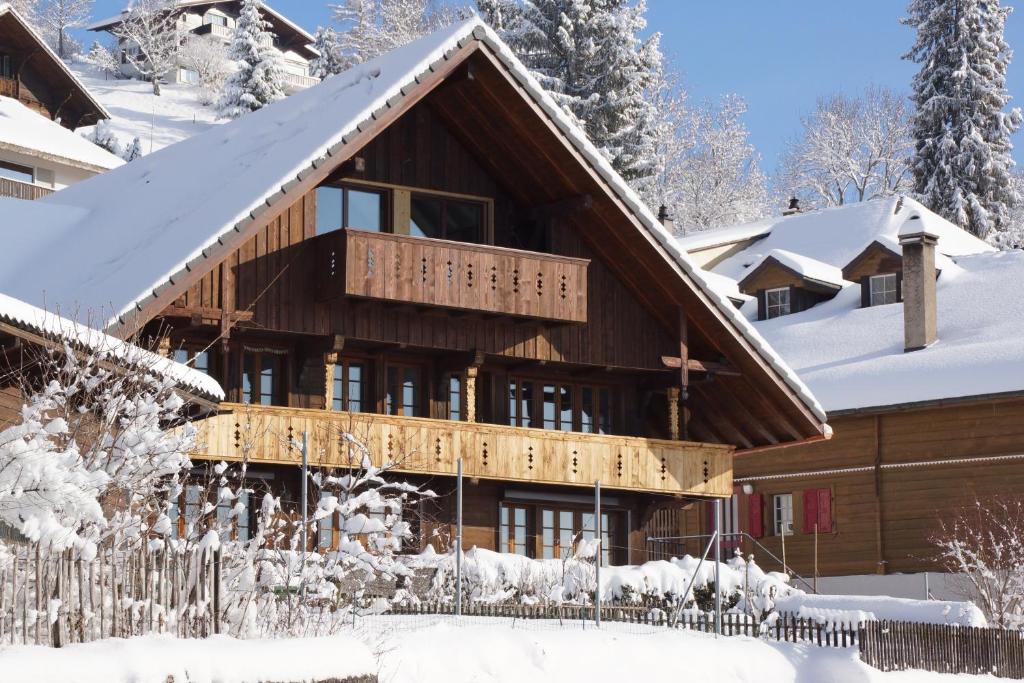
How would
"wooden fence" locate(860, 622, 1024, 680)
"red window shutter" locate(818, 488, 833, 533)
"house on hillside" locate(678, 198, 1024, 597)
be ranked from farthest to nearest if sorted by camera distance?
1. "red window shutter" locate(818, 488, 833, 533)
2. "house on hillside" locate(678, 198, 1024, 597)
3. "wooden fence" locate(860, 622, 1024, 680)

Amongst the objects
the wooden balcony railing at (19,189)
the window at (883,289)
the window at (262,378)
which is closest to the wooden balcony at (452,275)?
the window at (262,378)

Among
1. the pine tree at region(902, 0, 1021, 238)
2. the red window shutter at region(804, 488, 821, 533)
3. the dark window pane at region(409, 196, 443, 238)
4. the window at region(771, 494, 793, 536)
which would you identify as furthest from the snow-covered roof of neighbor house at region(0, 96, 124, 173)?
the pine tree at region(902, 0, 1021, 238)

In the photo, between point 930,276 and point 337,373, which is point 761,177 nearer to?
point 930,276

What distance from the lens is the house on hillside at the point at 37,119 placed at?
5297 cm

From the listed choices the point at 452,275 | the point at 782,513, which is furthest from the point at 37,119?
the point at 452,275

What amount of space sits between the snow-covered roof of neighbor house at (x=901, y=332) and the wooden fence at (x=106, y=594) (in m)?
25.9

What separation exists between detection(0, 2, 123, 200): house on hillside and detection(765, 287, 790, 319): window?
20.0 m

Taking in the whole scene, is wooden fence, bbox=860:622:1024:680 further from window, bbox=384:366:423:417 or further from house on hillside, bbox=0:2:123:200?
house on hillside, bbox=0:2:123:200

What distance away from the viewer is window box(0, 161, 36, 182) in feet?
175

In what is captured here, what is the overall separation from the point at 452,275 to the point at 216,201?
158 inches

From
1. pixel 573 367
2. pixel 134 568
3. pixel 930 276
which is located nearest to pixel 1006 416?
pixel 930 276

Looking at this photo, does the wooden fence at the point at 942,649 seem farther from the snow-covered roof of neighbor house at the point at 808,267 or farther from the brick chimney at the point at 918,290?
the snow-covered roof of neighbor house at the point at 808,267

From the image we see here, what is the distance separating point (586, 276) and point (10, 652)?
1914 centimetres

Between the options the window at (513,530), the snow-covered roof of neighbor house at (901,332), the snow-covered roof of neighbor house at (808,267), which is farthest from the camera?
the snow-covered roof of neighbor house at (808,267)
